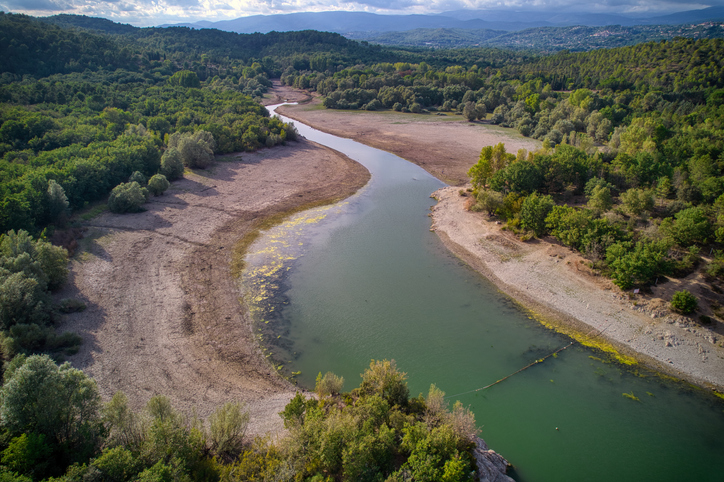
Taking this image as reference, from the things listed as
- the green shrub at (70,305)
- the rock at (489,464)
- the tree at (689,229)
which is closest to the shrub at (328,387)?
the rock at (489,464)

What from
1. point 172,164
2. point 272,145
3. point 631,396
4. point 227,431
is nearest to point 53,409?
point 227,431

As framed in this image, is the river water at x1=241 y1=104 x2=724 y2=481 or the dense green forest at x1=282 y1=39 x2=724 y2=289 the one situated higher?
the dense green forest at x1=282 y1=39 x2=724 y2=289

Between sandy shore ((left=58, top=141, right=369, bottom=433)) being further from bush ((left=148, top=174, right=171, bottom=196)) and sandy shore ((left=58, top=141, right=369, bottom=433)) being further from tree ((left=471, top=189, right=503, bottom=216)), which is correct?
tree ((left=471, top=189, right=503, bottom=216))

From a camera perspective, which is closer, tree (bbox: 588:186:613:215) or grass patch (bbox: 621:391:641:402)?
grass patch (bbox: 621:391:641:402)

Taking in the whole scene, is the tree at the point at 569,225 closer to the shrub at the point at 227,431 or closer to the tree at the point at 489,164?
the tree at the point at 489,164

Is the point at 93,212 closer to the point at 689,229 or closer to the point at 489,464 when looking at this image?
the point at 489,464

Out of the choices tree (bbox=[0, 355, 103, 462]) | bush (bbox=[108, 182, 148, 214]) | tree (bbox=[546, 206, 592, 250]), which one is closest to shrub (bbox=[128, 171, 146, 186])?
bush (bbox=[108, 182, 148, 214])

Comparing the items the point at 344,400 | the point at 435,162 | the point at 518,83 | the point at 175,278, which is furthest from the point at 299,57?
the point at 344,400
